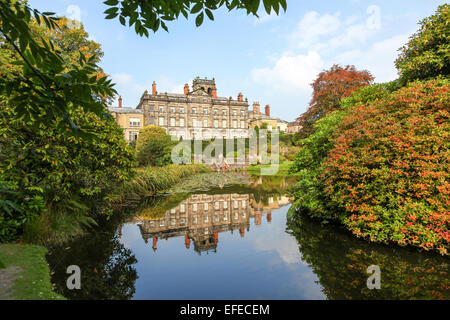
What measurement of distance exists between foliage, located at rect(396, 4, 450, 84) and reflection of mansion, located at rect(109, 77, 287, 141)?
35476 mm

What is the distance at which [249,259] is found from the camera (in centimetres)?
484

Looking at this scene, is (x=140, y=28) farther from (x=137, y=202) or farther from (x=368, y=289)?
(x=137, y=202)

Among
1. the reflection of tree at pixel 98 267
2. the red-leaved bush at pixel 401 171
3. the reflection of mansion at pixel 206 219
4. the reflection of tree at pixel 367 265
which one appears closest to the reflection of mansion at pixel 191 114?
the reflection of mansion at pixel 206 219

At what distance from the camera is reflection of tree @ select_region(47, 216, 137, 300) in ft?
11.5

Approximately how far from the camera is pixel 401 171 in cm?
481

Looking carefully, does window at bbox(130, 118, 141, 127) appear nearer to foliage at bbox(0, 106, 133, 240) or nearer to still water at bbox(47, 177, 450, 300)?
foliage at bbox(0, 106, 133, 240)

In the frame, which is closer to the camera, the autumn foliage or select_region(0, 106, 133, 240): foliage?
the autumn foliage

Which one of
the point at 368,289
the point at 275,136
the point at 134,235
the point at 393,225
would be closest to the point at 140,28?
the point at 368,289

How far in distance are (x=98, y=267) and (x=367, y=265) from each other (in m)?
4.99

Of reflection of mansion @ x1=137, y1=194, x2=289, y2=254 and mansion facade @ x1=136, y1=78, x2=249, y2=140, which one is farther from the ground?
mansion facade @ x1=136, y1=78, x2=249, y2=140

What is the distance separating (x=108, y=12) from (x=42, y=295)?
12.0 feet

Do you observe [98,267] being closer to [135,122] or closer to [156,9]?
[156,9]

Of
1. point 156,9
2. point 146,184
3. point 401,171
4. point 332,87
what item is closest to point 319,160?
point 401,171

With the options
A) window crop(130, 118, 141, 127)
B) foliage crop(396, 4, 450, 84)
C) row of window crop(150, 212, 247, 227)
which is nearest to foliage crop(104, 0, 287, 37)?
row of window crop(150, 212, 247, 227)
